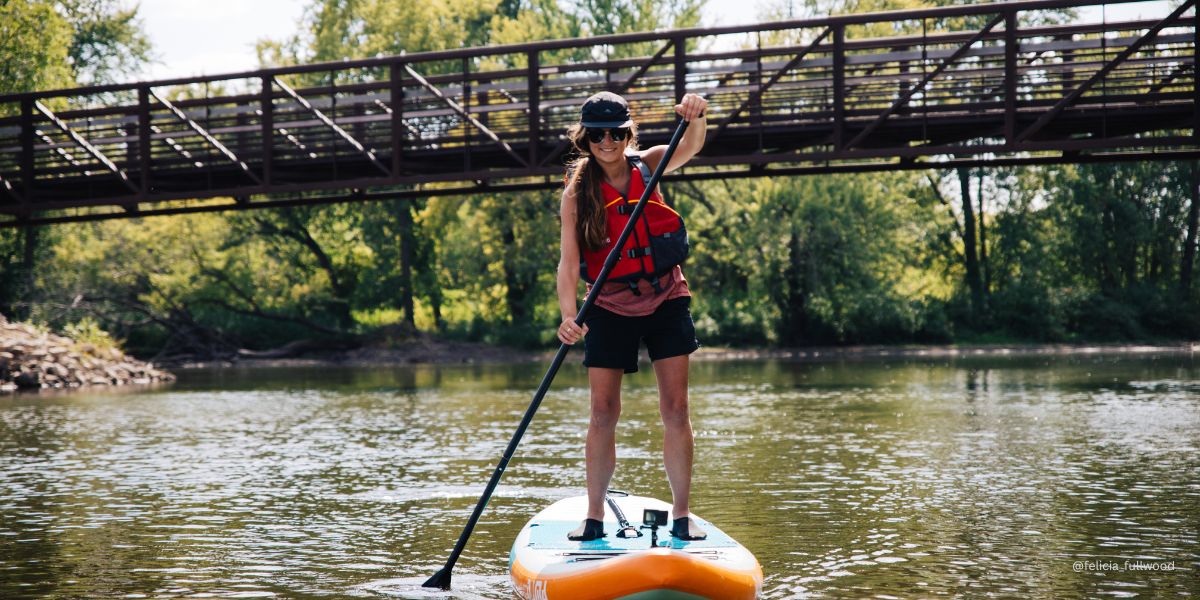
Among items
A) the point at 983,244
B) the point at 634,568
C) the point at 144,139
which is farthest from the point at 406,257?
the point at 634,568

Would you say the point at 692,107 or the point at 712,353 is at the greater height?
the point at 692,107

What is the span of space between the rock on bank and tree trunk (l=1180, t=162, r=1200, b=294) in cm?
3305

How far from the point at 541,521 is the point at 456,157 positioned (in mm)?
18132

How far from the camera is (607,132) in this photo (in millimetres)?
6863

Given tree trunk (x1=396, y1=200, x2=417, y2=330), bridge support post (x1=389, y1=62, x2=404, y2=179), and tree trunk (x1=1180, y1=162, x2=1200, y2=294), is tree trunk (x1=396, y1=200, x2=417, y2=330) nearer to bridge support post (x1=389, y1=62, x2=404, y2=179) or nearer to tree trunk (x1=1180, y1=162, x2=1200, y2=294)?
tree trunk (x1=1180, y1=162, x2=1200, y2=294)

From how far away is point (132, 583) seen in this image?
838cm

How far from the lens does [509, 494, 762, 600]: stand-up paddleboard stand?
634 cm

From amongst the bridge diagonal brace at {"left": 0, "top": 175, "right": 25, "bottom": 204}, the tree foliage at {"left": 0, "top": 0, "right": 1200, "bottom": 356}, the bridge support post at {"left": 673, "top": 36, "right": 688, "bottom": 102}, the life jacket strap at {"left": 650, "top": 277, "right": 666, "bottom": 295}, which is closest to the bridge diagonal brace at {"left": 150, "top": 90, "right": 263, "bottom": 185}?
the bridge diagonal brace at {"left": 0, "top": 175, "right": 25, "bottom": 204}

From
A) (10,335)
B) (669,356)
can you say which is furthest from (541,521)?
(10,335)

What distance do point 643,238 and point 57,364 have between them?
99.9ft

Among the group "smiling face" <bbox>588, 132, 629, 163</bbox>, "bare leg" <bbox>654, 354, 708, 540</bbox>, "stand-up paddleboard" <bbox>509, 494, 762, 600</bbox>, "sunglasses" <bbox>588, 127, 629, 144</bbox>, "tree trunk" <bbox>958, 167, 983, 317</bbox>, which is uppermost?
"tree trunk" <bbox>958, 167, 983, 317</bbox>

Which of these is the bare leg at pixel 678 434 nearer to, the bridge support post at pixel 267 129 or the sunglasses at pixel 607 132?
the sunglasses at pixel 607 132

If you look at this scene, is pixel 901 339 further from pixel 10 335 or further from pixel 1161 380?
pixel 10 335

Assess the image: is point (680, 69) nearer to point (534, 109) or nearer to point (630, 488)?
point (534, 109)
